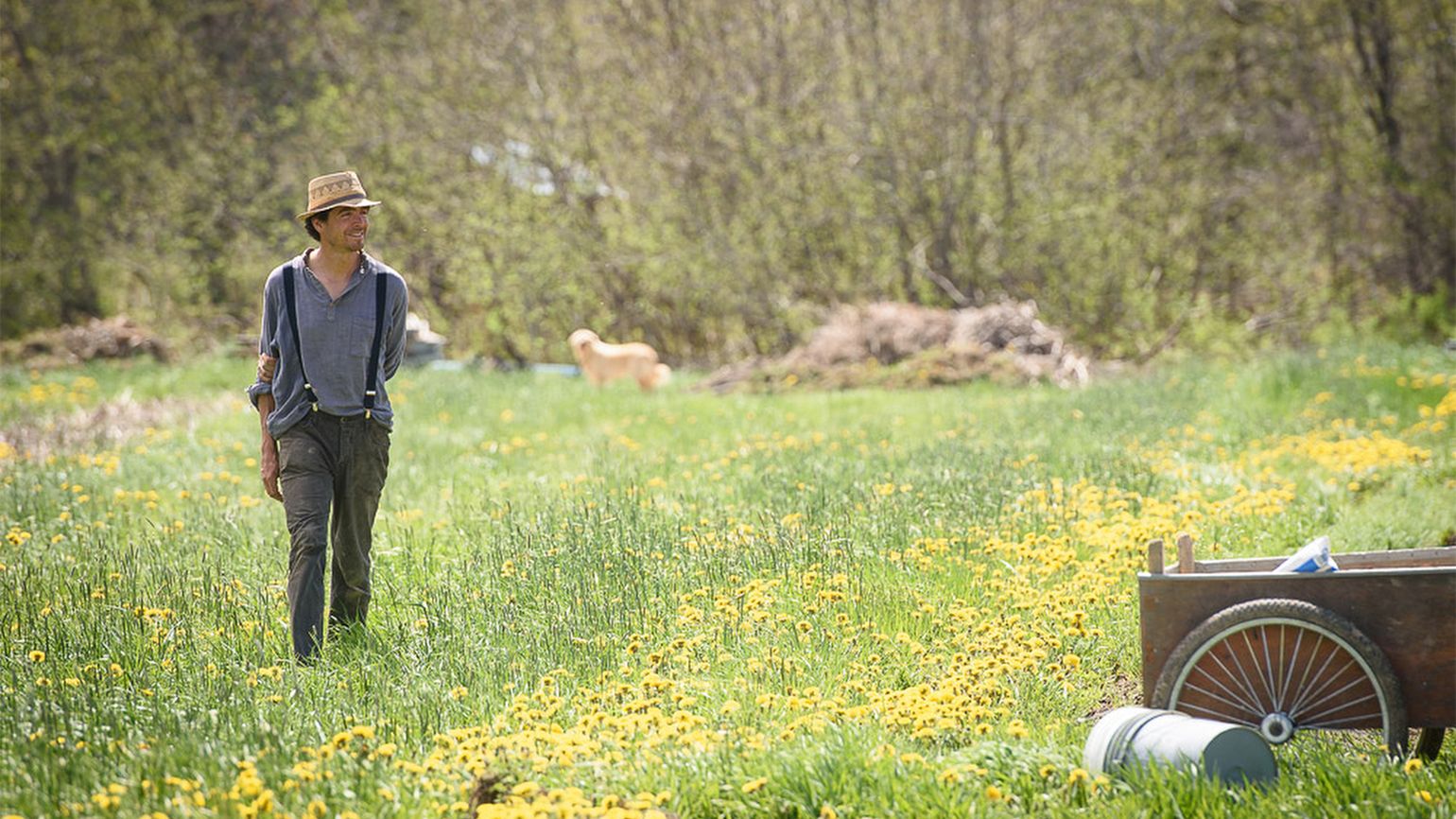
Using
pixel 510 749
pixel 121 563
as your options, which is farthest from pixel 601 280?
pixel 510 749

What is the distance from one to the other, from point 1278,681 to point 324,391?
3.66 m

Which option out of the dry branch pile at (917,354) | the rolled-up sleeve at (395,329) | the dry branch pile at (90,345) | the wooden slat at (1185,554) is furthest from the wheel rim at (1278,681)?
the dry branch pile at (90,345)

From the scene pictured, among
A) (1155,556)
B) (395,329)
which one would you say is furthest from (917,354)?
(1155,556)

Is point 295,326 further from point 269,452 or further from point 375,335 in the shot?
point 269,452

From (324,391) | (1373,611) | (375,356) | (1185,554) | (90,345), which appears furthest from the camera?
(90,345)

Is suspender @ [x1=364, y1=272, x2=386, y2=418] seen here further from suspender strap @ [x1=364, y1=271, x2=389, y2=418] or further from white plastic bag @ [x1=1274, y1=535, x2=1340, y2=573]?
white plastic bag @ [x1=1274, y1=535, x2=1340, y2=573]

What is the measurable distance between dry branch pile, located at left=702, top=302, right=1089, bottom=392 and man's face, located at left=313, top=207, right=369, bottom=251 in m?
11.7

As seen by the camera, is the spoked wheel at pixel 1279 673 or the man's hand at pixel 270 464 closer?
the spoked wheel at pixel 1279 673

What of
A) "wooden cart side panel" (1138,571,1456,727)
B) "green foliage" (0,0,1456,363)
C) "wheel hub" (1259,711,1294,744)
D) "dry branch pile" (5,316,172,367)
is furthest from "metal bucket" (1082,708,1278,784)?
"dry branch pile" (5,316,172,367)

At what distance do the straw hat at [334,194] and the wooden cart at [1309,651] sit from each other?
10.7 ft

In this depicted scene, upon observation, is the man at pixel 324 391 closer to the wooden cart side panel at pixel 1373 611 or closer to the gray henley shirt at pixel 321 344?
the gray henley shirt at pixel 321 344

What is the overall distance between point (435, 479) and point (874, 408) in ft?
18.0

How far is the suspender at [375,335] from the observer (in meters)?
5.67

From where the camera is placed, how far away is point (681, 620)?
18.5ft
